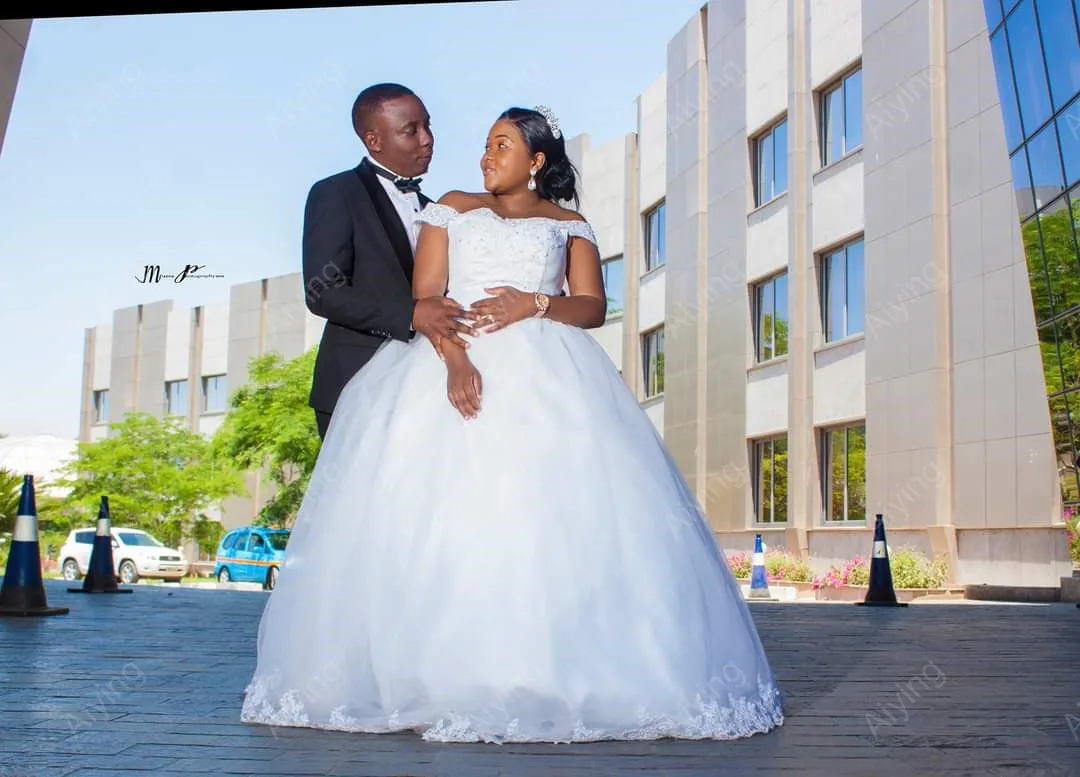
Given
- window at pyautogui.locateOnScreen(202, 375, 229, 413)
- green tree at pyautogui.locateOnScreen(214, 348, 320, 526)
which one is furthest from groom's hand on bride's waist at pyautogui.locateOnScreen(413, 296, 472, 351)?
window at pyautogui.locateOnScreen(202, 375, 229, 413)

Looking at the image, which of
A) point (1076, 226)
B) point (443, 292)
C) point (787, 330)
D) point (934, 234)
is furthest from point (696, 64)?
point (443, 292)

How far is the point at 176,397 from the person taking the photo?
56.8 meters

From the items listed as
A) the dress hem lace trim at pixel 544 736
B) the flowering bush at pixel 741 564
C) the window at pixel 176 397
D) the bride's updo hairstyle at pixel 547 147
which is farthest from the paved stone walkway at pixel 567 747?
the window at pixel 176 397

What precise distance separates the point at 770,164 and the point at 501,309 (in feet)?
83.5

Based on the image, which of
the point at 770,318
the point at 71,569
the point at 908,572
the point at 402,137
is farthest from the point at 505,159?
the point at 71,569

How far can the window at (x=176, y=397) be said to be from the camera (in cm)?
5625

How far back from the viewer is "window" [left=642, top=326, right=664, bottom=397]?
35375mm

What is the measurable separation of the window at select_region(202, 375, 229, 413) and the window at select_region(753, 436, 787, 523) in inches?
1221

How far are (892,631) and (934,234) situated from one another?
44.2ft

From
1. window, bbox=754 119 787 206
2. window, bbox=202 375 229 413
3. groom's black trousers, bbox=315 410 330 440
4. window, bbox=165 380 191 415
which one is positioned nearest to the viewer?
groom's black trousers, bbox=315 410 330 440

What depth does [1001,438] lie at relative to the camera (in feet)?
67.9

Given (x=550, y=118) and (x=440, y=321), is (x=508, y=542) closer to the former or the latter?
(x=440, y=321)

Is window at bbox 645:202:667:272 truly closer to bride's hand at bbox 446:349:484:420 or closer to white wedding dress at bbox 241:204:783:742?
white wedding dress at bbox 241:204:783:742

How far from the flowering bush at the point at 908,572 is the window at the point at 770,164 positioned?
9188mm
